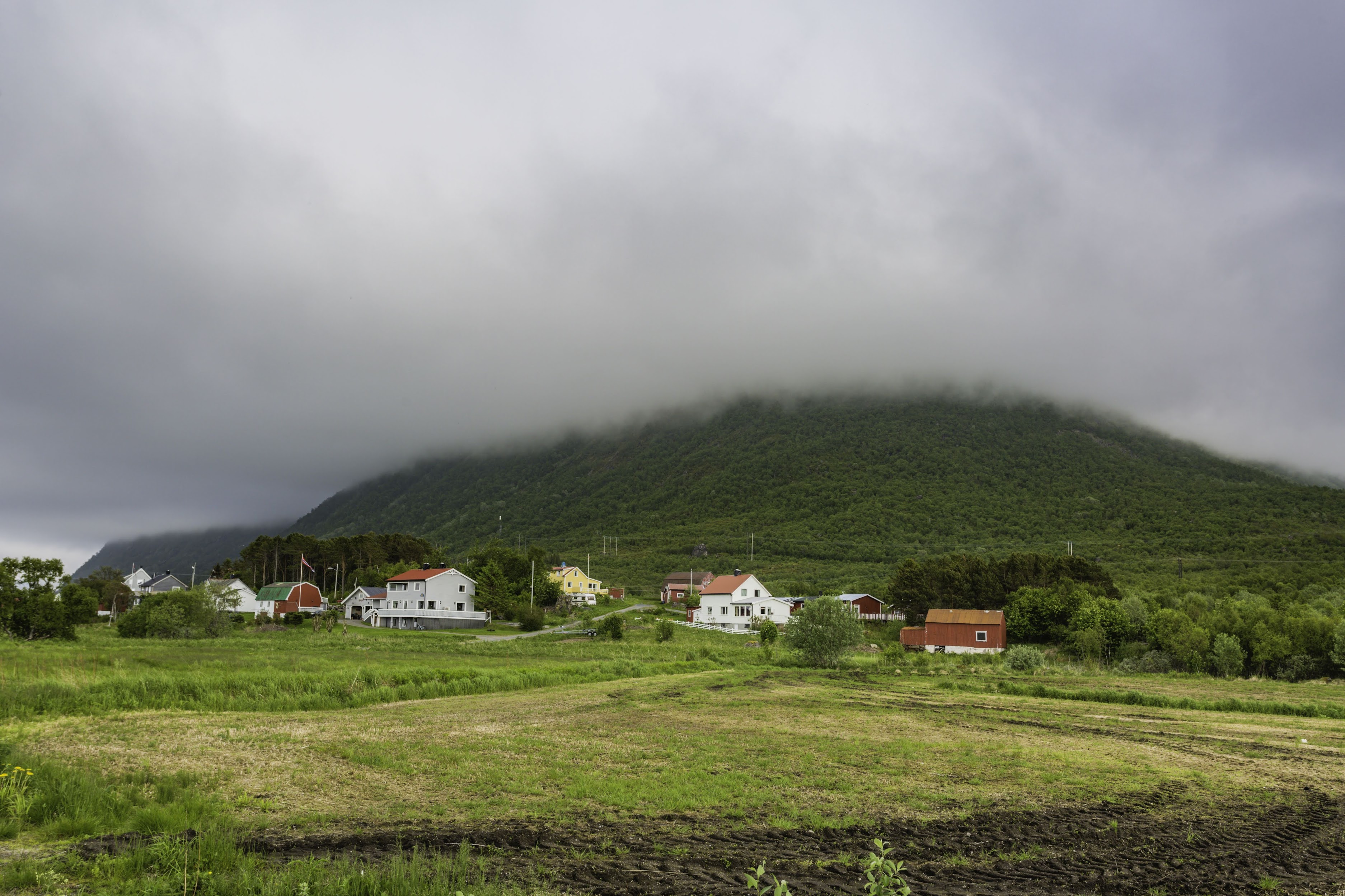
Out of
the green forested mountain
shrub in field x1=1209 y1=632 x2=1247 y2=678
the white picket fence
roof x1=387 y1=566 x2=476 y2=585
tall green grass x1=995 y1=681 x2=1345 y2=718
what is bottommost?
the white picket fence

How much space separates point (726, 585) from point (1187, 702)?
6108cm

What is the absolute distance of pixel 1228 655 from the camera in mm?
50875

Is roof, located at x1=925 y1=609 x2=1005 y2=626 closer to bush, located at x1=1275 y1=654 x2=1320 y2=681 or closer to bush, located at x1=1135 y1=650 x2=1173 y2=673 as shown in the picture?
bush, located at x1=1135 y1=650 x2=1173 y2=673

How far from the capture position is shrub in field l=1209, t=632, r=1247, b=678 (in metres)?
50.7

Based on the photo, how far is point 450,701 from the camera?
86.6 feet

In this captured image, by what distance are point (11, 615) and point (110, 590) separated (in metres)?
69.0

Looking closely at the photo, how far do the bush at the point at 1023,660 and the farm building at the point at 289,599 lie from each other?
2833 inches

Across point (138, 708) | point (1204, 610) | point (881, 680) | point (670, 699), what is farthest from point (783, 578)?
point (138, 708)

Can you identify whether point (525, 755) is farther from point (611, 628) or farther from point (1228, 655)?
point (1228, 655)

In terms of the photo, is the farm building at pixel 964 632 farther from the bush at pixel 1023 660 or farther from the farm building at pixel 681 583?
the farm building at pixel 681 583

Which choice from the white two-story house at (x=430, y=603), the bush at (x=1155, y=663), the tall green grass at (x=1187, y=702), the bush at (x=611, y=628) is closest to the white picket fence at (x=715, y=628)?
the bush at (x=611, y=628)

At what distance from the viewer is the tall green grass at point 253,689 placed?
67.4 feet

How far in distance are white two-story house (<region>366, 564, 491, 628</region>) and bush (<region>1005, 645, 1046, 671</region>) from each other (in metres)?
50.2

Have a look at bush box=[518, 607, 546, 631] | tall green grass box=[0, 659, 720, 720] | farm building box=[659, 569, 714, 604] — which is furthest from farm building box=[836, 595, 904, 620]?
tall green grass box=[0, 659, 720, 720]
